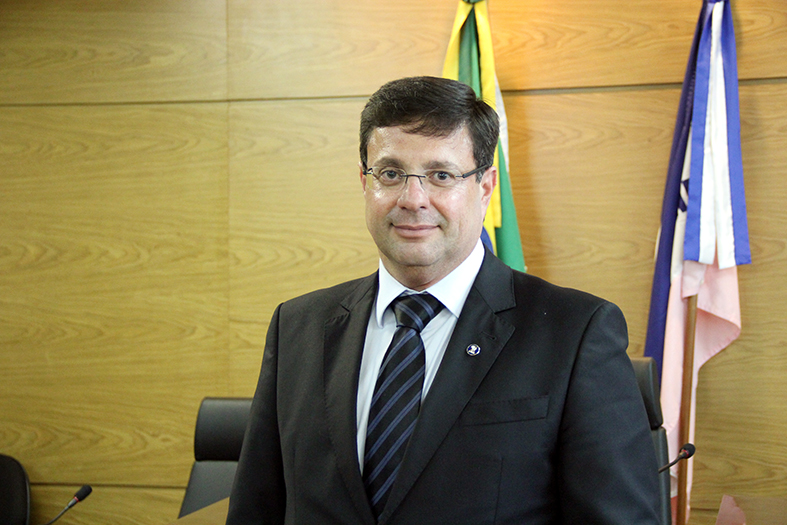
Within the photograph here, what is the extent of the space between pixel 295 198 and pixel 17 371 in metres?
1.69

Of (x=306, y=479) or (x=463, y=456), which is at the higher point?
(x=463, y=456)

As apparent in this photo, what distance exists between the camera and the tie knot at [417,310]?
149 centimetres

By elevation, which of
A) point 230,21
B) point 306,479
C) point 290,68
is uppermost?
point 230,21

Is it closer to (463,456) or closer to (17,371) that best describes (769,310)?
(463,456)

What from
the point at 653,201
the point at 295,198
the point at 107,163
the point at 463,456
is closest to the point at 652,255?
the point at 653,201

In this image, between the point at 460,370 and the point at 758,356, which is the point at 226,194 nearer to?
the point at 460,370

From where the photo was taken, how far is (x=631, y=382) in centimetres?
134

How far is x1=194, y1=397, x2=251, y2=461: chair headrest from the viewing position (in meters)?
2.66

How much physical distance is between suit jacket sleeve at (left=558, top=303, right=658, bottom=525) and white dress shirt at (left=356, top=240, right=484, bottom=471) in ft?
0.93

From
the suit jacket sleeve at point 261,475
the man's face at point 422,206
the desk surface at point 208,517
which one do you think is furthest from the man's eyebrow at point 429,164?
the desk surface at point 208,517

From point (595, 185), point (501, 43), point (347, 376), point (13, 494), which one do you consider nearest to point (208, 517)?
point (347, 376)

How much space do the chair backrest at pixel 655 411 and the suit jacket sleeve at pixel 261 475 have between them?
115cm

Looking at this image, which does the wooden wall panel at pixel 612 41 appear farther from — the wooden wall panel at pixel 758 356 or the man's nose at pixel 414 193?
the man's nose at pixel 414 193

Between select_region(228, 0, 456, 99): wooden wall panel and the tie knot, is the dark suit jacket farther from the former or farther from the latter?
select_region(228, 0, 456, 99): wooden wall panel
